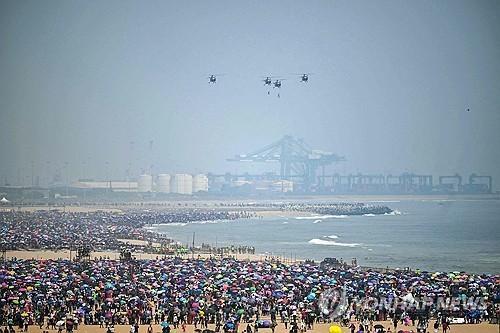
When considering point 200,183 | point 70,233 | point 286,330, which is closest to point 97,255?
point 70,233

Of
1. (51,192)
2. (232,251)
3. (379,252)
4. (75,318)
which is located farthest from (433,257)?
(51,192)

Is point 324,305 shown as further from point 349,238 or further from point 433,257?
point 349,238

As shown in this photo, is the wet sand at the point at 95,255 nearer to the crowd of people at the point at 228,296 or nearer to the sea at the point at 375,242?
the sea at the point at 375,242

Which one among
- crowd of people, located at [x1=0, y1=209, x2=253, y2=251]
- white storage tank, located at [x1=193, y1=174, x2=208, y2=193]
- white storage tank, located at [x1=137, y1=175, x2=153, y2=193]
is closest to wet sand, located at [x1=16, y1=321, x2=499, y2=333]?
crowd of people, located at [x1=0, y1=209, x2=253, y2=251]

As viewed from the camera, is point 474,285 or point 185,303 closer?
point 185,303

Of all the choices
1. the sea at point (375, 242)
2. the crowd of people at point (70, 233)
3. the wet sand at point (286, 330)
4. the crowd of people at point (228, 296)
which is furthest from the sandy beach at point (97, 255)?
the wet sand at point (286, 330)

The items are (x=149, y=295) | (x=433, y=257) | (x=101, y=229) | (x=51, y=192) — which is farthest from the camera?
(x=51, y=192)
